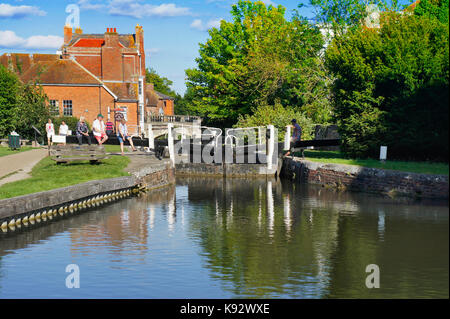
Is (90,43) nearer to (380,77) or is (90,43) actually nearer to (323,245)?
(380,77)

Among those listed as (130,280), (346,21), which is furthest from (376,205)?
(346,21)

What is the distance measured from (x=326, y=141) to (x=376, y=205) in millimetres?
10684

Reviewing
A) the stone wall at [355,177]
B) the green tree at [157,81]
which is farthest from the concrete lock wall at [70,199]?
the green tree at [157,81]

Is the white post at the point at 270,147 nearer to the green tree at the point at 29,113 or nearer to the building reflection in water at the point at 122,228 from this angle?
the building reflection in water at the point at 122,228

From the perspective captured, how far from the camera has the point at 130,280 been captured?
9.98 metres

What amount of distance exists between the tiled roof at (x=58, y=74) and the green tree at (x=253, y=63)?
1054cm

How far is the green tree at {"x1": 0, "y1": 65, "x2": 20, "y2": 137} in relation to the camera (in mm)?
38750

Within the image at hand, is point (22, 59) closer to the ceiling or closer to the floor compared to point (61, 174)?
closer to the ceiling

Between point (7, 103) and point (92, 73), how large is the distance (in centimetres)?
2523

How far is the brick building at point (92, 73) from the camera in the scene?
185 ft

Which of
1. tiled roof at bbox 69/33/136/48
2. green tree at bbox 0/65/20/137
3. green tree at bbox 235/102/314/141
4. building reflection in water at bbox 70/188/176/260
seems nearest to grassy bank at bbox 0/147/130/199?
building reflection in water at bbox 70/188/176/260

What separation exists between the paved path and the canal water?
3.95 metres

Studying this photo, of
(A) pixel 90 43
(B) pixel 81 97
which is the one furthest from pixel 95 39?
(B) pixel 81 97

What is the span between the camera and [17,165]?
23.0m
